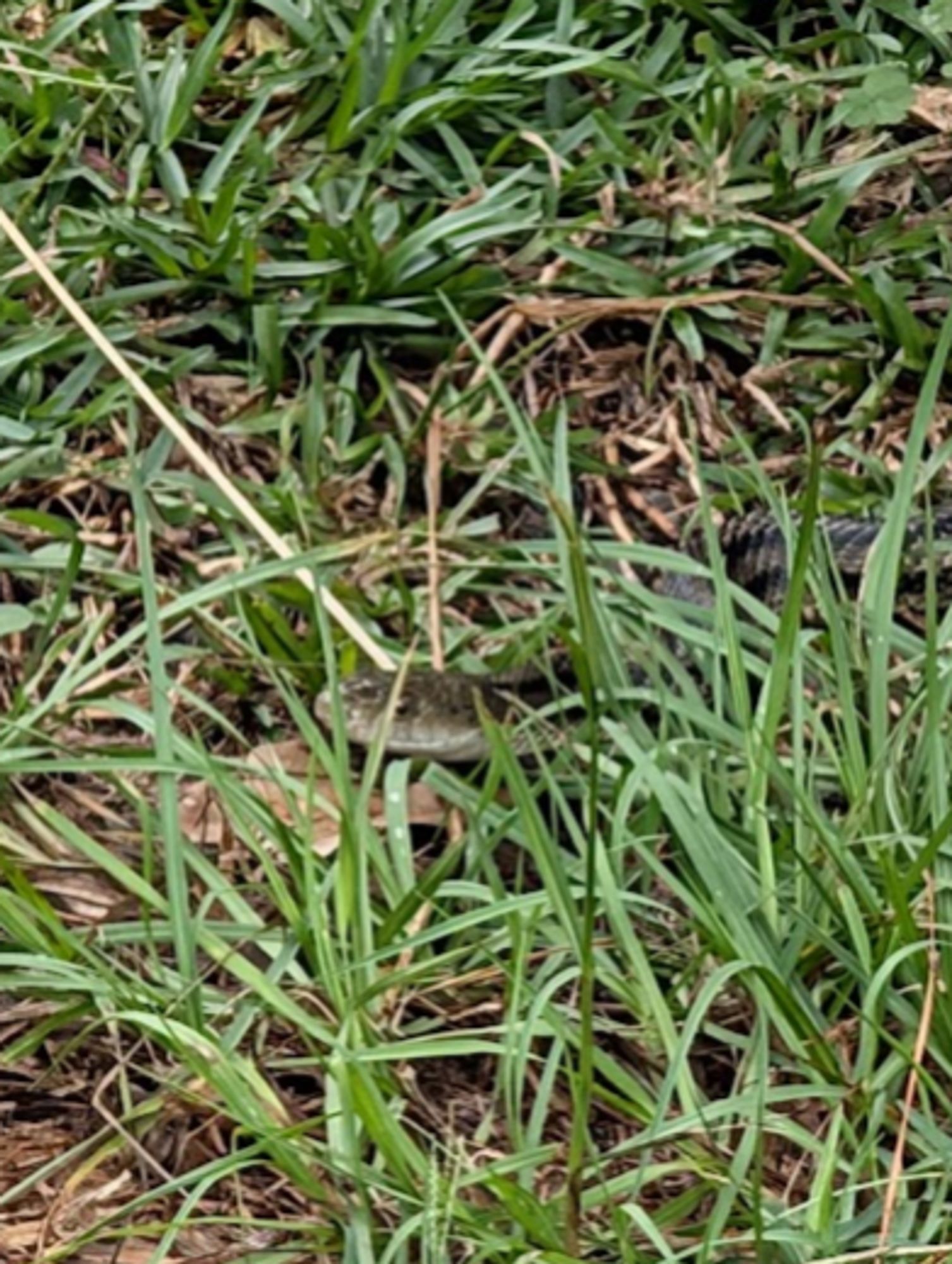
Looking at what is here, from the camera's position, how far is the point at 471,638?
3.78 m

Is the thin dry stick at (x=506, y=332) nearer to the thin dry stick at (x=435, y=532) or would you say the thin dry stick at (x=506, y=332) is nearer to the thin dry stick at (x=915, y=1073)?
the thin dry stick at (x=435, y=532)

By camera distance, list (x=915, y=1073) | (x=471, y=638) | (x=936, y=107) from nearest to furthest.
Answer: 1. (x=915, y=1073)
2. (x=471, y=638)
3. (x=936, y=107)

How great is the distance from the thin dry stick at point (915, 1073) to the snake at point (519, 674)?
47cm

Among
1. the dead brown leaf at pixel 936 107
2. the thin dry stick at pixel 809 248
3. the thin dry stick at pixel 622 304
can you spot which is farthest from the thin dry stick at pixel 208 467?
the dead brown leaf at pixel 936 107

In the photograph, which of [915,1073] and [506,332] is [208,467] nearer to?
[506,332]

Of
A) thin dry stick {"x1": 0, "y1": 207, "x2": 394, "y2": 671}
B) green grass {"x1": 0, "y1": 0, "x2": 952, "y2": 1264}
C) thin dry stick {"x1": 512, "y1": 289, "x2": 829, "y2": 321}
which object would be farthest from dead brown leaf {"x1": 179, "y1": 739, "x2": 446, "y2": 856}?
thin dry stick {"x1": 512, "y1": 289, "x2": 829, "y2": 321}

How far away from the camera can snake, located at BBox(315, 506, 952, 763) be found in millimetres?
3520

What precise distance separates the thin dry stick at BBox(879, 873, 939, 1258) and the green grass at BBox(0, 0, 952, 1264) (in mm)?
14

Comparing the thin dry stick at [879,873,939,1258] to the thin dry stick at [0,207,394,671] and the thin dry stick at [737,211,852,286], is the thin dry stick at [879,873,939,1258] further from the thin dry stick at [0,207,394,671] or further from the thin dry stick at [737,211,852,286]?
the thin dry stick at [737,211,852,286]

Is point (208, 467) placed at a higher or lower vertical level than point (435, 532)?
higher

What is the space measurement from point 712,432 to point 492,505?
1.47ft

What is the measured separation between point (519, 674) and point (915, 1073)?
1.09 meters

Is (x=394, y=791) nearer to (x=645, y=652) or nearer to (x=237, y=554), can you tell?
(x=645, y=652)

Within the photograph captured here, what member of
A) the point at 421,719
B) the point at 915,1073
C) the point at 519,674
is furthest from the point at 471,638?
the point at 915,1073
